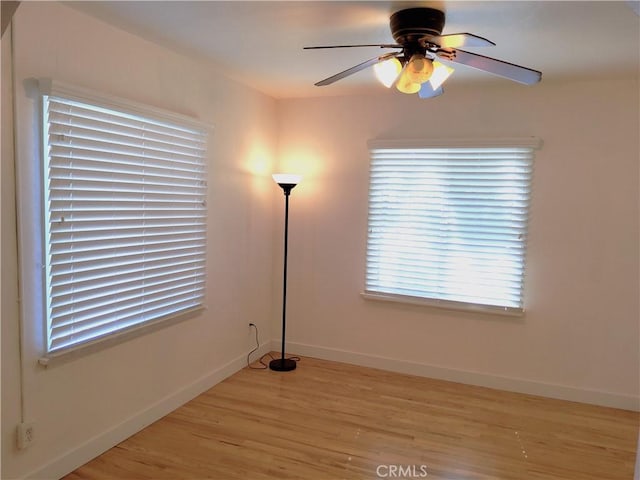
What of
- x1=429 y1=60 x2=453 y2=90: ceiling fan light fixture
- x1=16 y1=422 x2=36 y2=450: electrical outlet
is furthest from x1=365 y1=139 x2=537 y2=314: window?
x1=16 y1=422 x2=36 y2=450: electrical outlet

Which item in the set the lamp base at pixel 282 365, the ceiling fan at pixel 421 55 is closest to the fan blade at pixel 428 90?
the ceiling fan at pixel 421 55

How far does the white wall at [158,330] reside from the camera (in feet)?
7.14

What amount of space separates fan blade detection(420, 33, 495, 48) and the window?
1703 mm

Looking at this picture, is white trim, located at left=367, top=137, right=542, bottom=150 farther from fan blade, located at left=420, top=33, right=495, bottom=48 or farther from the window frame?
the window frame

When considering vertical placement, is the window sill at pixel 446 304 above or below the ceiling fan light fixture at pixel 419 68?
below

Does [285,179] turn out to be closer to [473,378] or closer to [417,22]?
[417,22]

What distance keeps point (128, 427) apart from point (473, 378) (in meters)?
2.63

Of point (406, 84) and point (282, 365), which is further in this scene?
point (282, 365)

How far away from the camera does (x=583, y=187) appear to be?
11.3 ft

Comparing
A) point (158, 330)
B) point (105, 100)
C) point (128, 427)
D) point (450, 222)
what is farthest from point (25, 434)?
point (450, 222)

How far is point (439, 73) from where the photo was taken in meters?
2.35

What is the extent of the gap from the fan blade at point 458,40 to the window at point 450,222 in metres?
1.70
